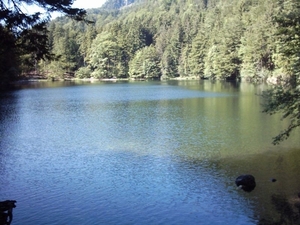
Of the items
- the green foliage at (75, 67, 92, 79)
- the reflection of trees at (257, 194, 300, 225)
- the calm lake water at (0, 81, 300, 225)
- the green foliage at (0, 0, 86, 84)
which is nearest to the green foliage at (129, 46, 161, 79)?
the green foliage at (75, 67, 92, 79)

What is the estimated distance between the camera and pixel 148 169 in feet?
55.4

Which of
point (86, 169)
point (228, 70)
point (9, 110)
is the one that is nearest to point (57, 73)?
point (228, 70)

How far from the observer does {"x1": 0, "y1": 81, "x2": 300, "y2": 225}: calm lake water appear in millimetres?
11984

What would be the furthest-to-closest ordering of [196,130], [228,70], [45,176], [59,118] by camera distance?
[228,70] < [59,118] < [196,130] < [45,176]

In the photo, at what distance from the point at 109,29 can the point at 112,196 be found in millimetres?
106408

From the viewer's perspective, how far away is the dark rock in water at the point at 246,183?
13758 mm

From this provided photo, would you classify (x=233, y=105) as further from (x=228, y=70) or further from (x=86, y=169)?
(x=228, y=70)

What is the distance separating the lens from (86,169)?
56.0ft

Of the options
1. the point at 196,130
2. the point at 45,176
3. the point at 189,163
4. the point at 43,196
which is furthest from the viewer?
the point at 196,130

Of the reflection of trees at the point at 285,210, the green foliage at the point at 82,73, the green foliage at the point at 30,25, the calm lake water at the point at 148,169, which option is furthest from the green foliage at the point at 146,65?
the green foliage at the point at 30,25

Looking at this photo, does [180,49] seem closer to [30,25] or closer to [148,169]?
[148,169]

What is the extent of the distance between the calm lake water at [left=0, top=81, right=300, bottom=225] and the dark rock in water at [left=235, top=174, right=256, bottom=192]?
0.70ft

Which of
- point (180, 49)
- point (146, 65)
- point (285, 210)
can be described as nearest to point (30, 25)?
point (285, 210)

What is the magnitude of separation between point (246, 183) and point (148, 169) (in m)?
4.91
